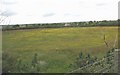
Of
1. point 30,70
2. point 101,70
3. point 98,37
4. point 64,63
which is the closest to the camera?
point 101,70

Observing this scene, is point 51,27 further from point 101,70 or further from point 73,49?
point 101,70

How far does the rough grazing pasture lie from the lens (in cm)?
1074

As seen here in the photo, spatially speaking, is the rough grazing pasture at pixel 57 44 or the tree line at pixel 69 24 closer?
the rough grazing pasture at pixel 57 44

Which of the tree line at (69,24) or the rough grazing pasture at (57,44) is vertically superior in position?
the tree line at (69,24)

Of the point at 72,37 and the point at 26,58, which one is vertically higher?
the point at 72,37

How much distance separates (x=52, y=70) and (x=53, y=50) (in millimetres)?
1110

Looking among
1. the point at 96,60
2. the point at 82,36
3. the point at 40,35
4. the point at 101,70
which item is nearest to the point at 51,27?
the point at 40,35

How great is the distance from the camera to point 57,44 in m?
11.6

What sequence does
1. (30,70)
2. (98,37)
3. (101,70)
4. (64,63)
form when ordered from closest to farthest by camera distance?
(101,70) → (30,70) → (64,63) → (98,37)

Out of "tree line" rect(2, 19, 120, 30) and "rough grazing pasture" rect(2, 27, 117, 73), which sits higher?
"tree line" rect(2, 19, 120, 30)

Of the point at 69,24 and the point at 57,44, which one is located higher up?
the point at 69,24

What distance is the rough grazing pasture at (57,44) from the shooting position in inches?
423

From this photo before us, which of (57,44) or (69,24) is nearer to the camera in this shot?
(57,44)

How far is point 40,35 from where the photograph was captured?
12.1 m
